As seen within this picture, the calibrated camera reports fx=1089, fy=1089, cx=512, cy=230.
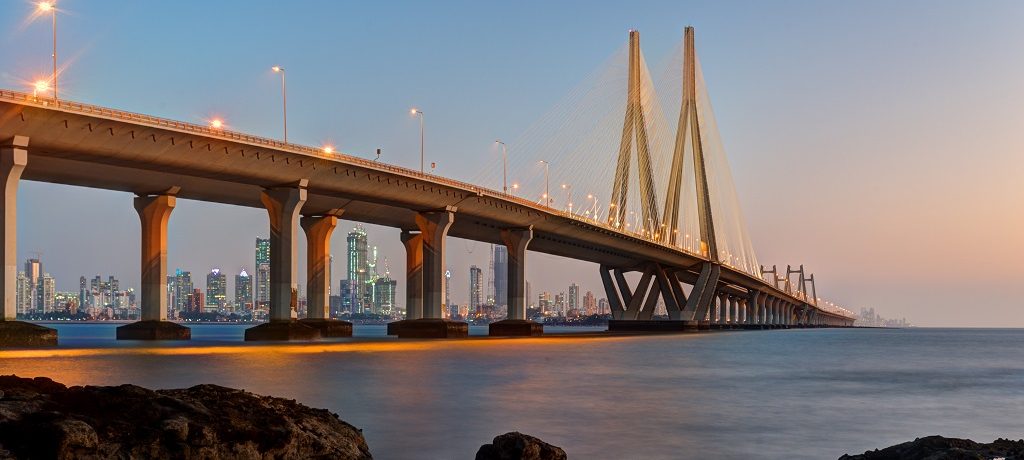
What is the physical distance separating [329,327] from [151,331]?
16326 mm

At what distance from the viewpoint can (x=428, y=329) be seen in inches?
3445

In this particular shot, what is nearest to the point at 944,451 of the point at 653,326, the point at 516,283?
the point at 516,283

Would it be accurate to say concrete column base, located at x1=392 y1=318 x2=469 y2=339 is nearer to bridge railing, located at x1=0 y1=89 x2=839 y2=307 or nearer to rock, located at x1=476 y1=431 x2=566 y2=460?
bridge railing, located at x1=0 y1=89 x2=839 y2=307

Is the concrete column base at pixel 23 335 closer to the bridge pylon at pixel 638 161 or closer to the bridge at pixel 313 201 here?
the bridge at pixel 313 201

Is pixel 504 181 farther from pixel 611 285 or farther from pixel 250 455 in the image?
pixel 250 455

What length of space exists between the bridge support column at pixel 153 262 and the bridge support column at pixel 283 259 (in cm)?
596

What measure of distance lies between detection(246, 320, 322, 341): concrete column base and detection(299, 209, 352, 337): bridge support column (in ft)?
24.4

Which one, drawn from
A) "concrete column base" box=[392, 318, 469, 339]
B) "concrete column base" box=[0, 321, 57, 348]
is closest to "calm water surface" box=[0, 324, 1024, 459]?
"concrete column base" box=[0, 321, 57, 348]

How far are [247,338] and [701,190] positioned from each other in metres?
57.4

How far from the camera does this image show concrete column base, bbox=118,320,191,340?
70.2 meters

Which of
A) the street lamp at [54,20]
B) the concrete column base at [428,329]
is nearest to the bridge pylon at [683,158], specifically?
the concrete column base at [428,329]

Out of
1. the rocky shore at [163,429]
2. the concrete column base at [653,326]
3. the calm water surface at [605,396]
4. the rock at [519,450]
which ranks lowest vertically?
the concrete column base at [653,326]

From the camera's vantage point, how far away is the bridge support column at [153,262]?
229ft

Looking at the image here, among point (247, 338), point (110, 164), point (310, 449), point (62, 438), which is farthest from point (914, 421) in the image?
point (247, 338)
